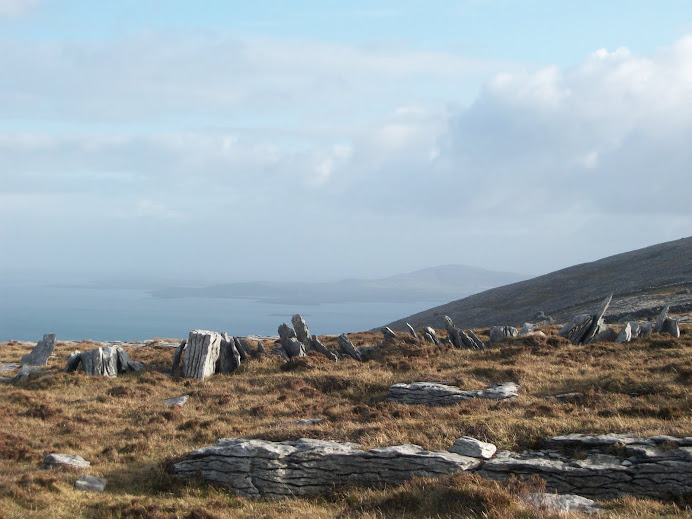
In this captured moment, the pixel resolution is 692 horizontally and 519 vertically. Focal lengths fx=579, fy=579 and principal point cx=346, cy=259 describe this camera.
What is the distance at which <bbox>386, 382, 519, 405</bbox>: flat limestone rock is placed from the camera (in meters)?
21.3

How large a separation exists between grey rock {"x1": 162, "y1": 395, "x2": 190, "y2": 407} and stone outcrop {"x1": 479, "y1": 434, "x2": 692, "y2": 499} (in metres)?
15.1

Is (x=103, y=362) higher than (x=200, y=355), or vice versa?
(x=200, y=355)

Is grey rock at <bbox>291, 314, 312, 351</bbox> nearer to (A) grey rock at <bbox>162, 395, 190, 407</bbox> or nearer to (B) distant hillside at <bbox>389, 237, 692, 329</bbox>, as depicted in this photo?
(A) grey rock at <bbox>162, 395, 190, 407</bbox>

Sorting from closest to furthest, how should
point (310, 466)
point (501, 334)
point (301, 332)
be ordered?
point (310, 466) < point (501, 334) < point (301, 332)

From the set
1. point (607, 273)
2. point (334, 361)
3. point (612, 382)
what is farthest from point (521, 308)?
point (612, 382)

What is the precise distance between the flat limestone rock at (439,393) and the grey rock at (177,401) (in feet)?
28.6

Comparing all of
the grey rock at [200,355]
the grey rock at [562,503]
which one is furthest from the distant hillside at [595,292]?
the grey rock at [562,503]

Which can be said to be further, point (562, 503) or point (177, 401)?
point (177, 401)

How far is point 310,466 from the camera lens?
13883 millimetres

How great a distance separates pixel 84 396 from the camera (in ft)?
84.2

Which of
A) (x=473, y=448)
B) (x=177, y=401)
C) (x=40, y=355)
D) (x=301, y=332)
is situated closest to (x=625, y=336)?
(x=301, y=332)

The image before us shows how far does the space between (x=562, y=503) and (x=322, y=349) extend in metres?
23.8

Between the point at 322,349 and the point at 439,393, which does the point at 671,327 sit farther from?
the point at 322,349

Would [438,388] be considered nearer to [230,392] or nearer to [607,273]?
[230,392]
